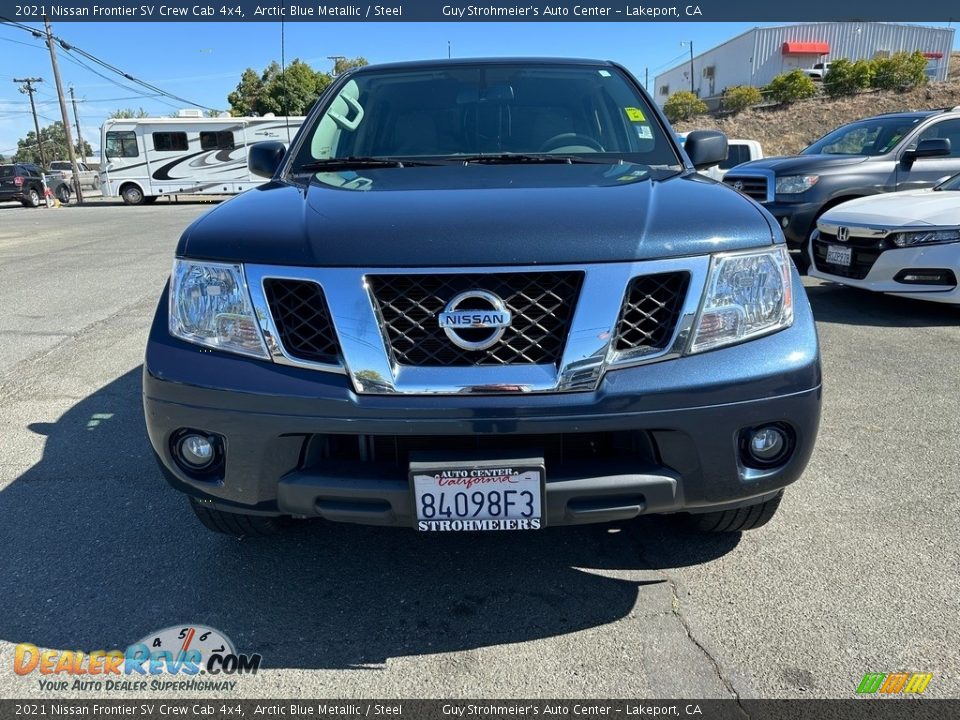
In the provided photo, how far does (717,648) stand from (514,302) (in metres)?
1.16

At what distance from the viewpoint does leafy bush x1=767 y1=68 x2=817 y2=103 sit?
40938mm

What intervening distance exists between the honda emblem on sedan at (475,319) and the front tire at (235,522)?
3.20 feet

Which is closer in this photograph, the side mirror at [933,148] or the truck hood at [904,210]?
the truck hood at [904,210]

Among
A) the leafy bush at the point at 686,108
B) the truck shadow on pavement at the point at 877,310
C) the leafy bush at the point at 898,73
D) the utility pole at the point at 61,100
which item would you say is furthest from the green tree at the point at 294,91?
the truck shadow on pavement at the point at 877,310

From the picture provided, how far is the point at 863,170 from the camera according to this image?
25.4 ft

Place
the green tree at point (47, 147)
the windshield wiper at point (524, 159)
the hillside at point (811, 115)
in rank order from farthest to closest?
the green tree at point (47, 147) < the hillside at point (811, 115) < the windshield wiper at point (524, 159)

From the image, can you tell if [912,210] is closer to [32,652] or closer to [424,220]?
[424,220]

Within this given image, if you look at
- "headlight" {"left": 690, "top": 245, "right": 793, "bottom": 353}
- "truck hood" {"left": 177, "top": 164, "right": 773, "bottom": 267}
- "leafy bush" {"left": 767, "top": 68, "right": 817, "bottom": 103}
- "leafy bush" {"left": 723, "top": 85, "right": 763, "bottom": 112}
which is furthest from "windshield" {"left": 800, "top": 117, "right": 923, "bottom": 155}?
"leafy bush" {"left": 723, "top": 85, "right": 763, "bottom": 112}

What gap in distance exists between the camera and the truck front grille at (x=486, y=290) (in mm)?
1839

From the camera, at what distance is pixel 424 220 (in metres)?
1.94

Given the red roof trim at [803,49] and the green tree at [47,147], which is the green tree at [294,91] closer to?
the red roof trim at [803,49]

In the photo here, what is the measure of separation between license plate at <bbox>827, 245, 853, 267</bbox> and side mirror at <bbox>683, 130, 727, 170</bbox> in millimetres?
3345

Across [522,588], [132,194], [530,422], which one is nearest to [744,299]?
[530,422]

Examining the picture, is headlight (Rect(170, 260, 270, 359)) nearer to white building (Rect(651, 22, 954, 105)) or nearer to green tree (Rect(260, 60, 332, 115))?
green tree (Rect(260, 60, 332, 115))
